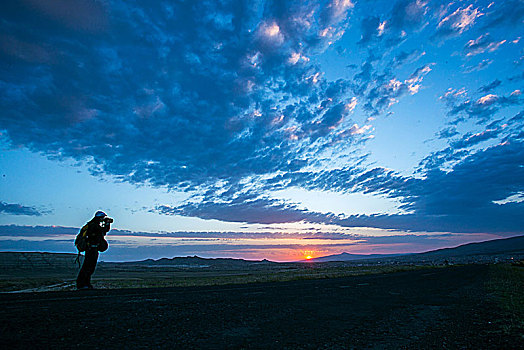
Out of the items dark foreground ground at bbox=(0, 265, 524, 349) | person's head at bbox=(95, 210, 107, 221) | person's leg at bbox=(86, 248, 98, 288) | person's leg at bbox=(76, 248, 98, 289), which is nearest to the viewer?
dark foreground ground at bbox=(0, 265, 524, 349)

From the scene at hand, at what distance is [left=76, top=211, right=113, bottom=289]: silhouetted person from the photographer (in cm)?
1318

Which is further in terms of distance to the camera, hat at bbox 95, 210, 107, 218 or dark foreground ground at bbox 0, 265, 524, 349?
hat at bbox 95, 210, 107, 218

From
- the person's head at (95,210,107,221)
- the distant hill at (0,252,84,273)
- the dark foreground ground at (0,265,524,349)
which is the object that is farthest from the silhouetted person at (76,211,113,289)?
the distant hill at (0,252,84,273)

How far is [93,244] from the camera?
1387 cm

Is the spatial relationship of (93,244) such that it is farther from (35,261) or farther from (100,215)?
(35,261)

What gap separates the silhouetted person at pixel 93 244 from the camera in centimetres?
1318

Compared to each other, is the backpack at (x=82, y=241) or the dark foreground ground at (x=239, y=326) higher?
the backpack at (x=82, y=241)

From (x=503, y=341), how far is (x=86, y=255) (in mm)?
14112

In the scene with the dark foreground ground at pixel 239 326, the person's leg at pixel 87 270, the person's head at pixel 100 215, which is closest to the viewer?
the dark foreground ground at pixel 239 326

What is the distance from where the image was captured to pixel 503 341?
5.82 metres

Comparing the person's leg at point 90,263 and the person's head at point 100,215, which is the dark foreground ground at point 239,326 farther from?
the person's head at point 100,215

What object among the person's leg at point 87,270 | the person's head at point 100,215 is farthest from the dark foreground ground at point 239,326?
the person's head at point 100,215

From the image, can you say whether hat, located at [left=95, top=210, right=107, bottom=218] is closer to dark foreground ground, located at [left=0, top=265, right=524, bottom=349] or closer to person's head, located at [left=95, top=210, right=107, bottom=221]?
person's head, located at [left=95, top=210, right=107, bottom=221]

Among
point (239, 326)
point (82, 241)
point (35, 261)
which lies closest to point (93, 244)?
point (82, 241)
